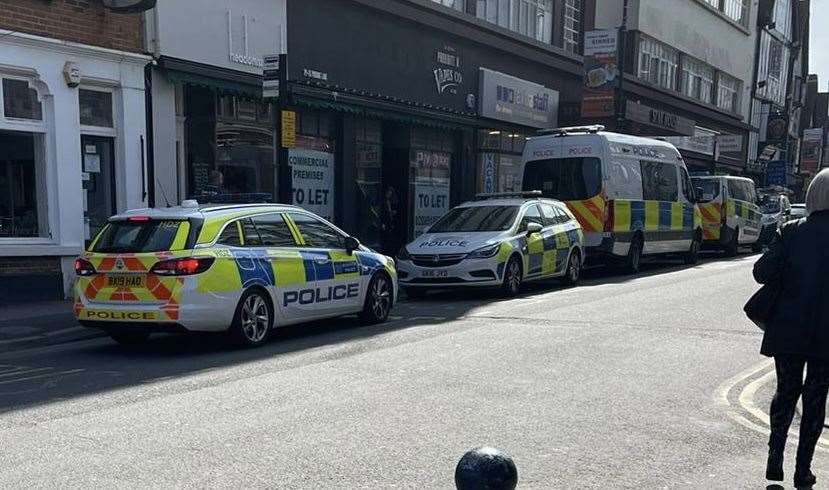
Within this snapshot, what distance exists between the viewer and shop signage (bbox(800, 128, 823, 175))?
189ft

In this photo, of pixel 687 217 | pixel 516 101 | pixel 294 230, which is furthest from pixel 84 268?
pixel 516 101

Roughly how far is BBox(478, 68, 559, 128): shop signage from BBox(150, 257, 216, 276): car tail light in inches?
590

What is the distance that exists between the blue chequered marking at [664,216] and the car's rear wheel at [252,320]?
39.1 ft

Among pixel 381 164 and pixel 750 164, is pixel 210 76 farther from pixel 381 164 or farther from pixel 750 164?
pixel 750 164

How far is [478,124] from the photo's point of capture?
21.5 m

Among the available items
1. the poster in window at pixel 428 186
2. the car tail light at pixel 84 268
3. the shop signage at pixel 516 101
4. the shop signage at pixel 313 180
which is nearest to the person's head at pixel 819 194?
the car tail light at pixel 84 268

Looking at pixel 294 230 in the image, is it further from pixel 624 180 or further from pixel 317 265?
pixel 624 180

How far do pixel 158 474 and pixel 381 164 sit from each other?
15.3 metres

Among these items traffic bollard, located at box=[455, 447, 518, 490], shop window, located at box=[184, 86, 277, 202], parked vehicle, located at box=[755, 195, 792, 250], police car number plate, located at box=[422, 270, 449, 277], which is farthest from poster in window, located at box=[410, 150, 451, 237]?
traffic bollard, located at box=[455, 447, 518, 490]

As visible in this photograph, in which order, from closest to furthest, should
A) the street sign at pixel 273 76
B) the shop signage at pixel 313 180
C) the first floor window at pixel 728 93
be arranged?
the street sign at pixel 273 76
the shop signage at pixel 313 180
the first floor window at pixel 728 93

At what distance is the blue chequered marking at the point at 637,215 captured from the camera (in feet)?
53.6

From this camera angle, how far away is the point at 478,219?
1327 centimetres

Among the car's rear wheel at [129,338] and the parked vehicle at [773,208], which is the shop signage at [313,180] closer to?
the car's rear wheel at [129,338]

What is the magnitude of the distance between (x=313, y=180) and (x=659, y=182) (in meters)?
8.07
